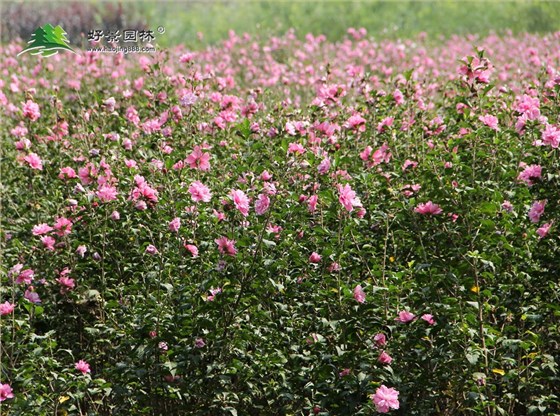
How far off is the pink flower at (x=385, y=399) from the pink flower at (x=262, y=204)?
828 mm

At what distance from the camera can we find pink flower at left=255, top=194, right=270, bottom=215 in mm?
3291

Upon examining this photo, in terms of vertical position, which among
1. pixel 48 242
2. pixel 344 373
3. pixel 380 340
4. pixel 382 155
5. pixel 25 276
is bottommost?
pixel 344 373

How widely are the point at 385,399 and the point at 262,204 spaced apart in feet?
2.92

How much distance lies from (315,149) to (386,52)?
16.8 feet

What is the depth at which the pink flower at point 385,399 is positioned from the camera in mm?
2910

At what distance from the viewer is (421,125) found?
4.40 m

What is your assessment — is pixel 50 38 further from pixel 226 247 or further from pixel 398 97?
pixel 226 247

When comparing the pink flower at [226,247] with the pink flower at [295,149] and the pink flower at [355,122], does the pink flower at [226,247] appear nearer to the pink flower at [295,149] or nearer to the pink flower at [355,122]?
the pink flower at [295,149]

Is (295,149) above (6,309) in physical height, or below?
above

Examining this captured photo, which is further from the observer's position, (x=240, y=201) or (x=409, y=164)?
(x=409, y=164)

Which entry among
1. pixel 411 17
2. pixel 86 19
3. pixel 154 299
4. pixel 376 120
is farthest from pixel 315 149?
pixel 86 19

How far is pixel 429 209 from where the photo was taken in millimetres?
3195

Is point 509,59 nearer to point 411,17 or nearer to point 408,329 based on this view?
point 411,17

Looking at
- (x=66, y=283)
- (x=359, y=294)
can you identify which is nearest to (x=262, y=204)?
(x=359, y=294)
